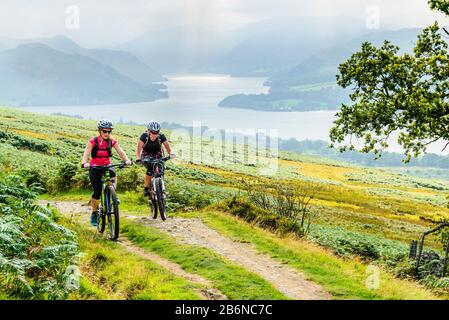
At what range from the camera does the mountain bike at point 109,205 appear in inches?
500

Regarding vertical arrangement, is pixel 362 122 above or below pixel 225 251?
above

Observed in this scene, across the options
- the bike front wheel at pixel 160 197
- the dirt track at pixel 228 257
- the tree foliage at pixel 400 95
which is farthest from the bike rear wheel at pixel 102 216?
the tree foliage at pixel 400 95

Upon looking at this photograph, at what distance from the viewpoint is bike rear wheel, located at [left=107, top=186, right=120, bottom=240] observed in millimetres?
12648

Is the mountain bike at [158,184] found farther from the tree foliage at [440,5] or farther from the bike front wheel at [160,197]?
the tree foliage at [440,5]

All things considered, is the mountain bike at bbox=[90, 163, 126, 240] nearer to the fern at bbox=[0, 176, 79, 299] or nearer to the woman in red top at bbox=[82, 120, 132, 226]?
the woman in red top at bbox=[82, 120, 132, 226]

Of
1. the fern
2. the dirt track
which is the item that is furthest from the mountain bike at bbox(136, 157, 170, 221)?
the fern

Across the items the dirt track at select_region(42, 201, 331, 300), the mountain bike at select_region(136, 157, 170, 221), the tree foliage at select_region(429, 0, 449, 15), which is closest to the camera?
the dirt track at select_region(42, 201, 331, 300)

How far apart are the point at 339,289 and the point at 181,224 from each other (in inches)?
260

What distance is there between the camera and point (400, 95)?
67.9 ft

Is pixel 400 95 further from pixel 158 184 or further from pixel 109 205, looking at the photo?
pixel 109 205

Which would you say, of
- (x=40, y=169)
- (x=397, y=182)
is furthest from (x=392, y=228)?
(x=397, y=182)

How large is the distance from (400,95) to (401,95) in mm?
40
